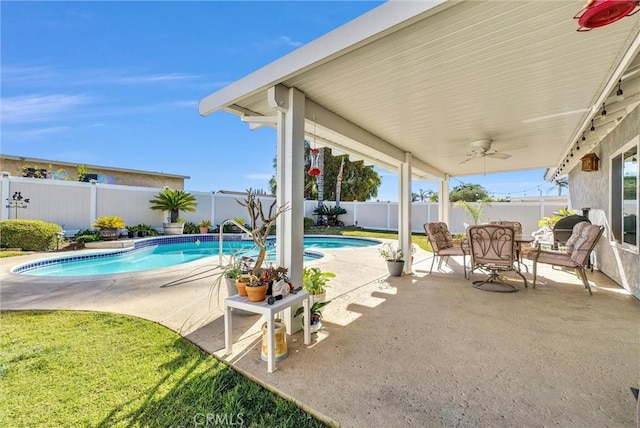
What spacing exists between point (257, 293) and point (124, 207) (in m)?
12.2

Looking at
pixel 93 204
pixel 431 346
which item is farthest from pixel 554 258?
pixel 93 204

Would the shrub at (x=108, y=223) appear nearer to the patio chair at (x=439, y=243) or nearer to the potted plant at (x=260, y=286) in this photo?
the potted plant at (x=260, y=286)

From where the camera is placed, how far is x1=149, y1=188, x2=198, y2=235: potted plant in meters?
12.5

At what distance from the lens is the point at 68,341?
289cm

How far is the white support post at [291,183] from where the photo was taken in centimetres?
318

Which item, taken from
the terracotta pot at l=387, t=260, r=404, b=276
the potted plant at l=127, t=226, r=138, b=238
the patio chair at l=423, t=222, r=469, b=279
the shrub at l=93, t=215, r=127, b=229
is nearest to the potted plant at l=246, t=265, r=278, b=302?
the terracotta pot at l=387, t=260, r=404, b=276

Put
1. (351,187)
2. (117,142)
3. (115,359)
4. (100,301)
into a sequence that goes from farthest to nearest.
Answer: (351,187) → (117,142) → (100,301) → (115,359)

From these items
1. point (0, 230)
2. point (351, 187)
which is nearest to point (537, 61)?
point (0, 230)

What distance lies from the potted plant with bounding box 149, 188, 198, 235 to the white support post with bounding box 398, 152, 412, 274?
10048mm

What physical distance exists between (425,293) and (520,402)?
282cm

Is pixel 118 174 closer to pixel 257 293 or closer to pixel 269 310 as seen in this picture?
pixel 257 293

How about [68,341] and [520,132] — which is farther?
[520,132]

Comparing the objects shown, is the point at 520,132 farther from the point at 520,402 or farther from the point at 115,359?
the point at 115,359

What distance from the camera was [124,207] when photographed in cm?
1210
